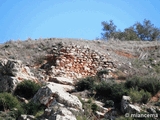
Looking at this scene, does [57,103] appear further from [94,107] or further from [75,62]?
[75,62]

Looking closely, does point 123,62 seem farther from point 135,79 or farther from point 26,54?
point 26,54

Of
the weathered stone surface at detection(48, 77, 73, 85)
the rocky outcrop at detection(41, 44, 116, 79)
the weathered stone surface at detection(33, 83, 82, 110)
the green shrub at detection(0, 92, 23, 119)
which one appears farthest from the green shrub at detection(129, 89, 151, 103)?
the green shrub at detection(0, 92, 23, 119)

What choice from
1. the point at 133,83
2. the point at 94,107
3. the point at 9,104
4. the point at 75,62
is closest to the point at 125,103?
the point at 94,107

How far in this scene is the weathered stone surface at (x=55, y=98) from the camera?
10812 mm

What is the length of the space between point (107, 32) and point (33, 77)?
87.1 feet

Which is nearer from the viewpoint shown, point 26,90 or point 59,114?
point 59,114

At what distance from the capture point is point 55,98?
11.1 meters

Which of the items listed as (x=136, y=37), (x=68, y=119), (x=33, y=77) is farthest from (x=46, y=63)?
(x=136, y=37)

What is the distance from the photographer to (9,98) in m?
12.5

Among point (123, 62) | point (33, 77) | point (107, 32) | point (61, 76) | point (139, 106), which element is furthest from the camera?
point (107, 32)

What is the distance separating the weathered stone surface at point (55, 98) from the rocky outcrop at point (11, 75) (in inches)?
112

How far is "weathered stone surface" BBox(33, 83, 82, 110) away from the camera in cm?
1081

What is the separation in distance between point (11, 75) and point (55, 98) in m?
4.56

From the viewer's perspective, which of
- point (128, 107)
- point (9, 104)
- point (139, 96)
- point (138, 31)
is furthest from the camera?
point (138, 31)
